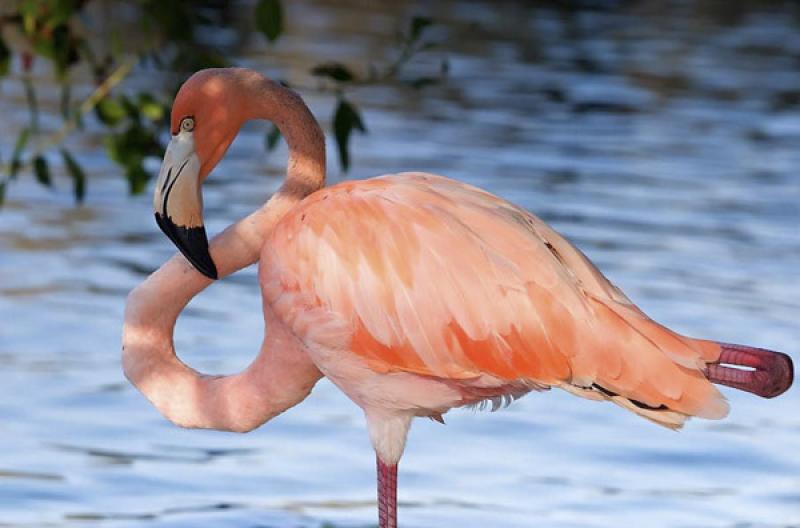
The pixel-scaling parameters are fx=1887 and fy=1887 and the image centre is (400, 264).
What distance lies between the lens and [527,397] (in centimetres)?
791

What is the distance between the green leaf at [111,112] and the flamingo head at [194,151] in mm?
870

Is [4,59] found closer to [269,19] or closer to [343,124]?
[269,19]

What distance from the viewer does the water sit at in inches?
255

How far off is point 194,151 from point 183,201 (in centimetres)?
15

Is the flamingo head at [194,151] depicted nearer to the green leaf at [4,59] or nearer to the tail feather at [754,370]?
the green leaf at [4,59]

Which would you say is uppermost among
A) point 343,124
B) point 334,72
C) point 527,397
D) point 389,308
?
point 334,72

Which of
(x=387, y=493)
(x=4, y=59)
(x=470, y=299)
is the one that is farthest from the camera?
(x=4, y=59)

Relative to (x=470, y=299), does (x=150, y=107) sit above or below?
above

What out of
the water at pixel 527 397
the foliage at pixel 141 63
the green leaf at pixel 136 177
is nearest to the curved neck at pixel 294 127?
the foliage at pixel 141 63

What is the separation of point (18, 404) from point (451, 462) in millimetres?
1778

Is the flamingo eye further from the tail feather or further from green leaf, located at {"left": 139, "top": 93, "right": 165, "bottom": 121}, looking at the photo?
the tail feather

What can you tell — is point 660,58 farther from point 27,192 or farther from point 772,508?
point 772,508

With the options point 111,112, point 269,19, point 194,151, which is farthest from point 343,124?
point 111,112

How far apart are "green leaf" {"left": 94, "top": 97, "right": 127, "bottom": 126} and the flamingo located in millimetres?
855
